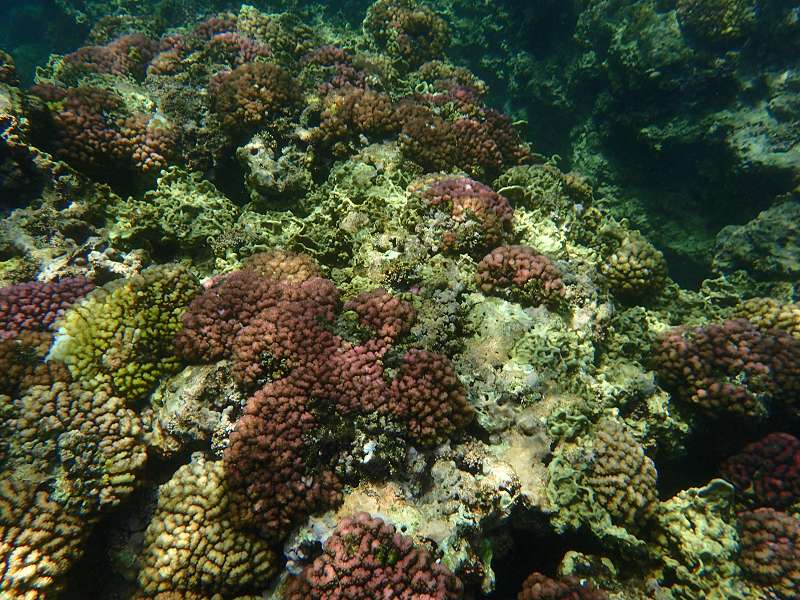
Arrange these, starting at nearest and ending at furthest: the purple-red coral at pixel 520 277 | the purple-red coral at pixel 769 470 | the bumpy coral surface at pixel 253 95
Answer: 1. the purple-red coral at pixel 769 470
2. the purple-red coral at pixel 520 277
3. the bumpy coral surface at pixel 253 95

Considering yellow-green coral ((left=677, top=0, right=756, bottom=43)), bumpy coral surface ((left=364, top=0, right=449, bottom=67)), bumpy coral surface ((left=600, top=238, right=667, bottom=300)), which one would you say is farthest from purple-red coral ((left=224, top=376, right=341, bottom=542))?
yellow-green coral ((left=677, top=0, right=756, bottom=43))

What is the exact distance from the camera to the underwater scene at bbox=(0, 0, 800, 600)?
4.07m

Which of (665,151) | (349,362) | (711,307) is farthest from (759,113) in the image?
(349,362)

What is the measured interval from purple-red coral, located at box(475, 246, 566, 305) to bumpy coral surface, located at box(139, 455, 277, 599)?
3.97 m

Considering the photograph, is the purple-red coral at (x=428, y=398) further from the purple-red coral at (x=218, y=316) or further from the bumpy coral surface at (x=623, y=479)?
the purple-red coral at (x=218, y=316)

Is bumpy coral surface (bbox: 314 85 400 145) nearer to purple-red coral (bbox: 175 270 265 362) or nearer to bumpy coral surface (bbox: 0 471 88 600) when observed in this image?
purple-red coral (bbox: 175 270 265 362)

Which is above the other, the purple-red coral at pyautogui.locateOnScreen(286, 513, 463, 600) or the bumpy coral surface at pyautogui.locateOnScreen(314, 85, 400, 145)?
the bumpy coral surface at pyautogui.locateOnScreen(314, 85, 400, 145)

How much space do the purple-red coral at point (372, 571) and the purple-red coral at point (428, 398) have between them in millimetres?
1001

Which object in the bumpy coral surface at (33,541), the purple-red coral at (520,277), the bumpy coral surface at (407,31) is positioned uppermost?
the bumpy coral surface at (407,31)

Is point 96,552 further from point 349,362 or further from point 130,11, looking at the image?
point 130,11

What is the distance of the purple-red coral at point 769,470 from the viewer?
517 centimetres

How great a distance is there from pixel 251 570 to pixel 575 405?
381 centimetres

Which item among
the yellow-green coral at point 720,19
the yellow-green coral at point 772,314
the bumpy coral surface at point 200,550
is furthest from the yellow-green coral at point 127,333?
the yellow-green coral at point 720,19

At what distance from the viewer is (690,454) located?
20.5 ft
